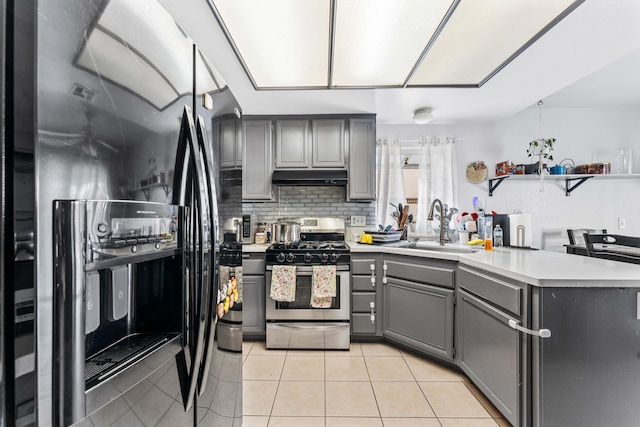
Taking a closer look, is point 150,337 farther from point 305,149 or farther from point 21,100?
point 305,149

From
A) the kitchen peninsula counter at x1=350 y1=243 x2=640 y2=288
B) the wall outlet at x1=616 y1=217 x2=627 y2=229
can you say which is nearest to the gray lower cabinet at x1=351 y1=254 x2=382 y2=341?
the kitchen peninsula counter at x1=350 y1=243 x2=640 y2=288

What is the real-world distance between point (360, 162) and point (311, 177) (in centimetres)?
56

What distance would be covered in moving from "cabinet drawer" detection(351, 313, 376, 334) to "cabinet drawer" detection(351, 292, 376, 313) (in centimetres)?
5

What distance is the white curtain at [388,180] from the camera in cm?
329

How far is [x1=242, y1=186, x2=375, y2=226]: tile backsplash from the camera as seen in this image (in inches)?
126

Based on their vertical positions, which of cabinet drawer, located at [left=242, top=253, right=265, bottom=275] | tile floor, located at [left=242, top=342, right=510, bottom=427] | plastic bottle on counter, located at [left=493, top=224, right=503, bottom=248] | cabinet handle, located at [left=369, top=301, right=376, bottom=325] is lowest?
tile floor, located at [left=242, top=342, right=510, bottom=427]

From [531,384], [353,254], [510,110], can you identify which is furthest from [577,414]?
[510,110]

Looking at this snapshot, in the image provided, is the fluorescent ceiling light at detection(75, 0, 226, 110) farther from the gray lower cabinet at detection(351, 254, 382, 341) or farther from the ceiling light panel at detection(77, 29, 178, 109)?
the gray lower cabinet at detection(351, 254, 382, 341)

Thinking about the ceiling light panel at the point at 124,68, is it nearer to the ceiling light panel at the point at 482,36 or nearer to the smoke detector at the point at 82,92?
the smoke detector at the point at 82,92

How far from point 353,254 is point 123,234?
7.12 feet

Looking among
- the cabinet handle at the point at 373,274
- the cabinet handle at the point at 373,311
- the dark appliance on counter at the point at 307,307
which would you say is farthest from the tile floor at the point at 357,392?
the cabinet handle at the point at 373,274

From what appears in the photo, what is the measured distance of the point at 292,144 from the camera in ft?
9.75

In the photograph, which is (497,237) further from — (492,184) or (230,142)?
(230,142)

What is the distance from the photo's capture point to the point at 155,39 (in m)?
0.62
